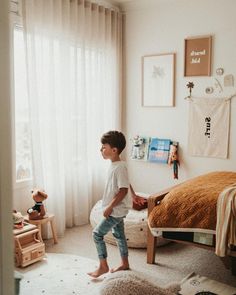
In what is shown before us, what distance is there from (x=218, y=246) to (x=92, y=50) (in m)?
2.56

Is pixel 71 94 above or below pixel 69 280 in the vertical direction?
above

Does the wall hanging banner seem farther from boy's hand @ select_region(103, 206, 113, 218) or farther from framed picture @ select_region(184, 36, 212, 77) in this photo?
boy's hand @ select_region(103, 206, 113, 218)

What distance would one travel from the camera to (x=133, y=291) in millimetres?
1452

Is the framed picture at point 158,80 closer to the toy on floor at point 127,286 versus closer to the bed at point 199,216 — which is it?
the bed at point 199,216

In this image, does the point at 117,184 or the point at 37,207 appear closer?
the point at 117,184

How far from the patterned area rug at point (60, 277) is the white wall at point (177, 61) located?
1709mm

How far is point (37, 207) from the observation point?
3.03 metres

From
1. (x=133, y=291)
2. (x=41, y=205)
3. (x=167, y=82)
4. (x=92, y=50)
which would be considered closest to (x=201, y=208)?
(x=133, y=291)

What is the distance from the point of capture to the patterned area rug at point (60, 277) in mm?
2352

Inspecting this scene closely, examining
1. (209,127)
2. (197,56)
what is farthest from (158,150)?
(197,56)

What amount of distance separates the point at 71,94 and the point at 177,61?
4.35 ft

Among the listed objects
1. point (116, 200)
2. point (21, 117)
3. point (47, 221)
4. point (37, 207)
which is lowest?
point (47, 221)

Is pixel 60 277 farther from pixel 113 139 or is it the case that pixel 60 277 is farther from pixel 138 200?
pixel 138 200

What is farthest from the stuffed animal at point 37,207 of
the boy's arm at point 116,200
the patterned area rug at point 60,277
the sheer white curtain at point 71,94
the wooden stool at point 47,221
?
the boy's arm at point 116,200
